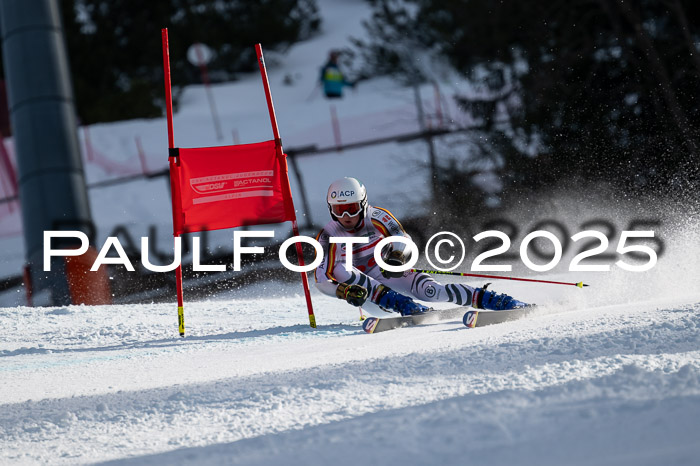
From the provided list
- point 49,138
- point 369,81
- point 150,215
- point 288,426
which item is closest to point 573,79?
point 49,138

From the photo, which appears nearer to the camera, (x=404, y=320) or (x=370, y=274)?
(x=404, y=320)

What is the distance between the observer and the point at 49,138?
35.9ft

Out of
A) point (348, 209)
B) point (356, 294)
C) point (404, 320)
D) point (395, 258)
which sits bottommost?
point (404, 320)

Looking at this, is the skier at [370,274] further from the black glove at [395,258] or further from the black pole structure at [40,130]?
the black pole structure at [40,130]

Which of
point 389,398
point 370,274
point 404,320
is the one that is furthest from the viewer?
point 370,274

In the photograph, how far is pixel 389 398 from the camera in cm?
345

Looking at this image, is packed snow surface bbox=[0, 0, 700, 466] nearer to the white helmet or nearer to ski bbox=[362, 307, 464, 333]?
ski bbox=[362, 307, 464, 333]

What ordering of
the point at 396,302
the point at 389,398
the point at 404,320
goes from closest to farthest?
1. the point at 389,398
2. the point at 404,320
3. the point at 396,302

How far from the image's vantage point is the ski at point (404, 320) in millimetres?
5898

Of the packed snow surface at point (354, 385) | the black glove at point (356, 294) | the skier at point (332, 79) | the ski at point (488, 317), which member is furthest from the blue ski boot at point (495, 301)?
the skier at point (332, 79)

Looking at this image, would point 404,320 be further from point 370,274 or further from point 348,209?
point 348,209

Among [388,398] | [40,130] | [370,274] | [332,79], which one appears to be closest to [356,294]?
[370,274]

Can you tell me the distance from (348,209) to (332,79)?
84.2ft

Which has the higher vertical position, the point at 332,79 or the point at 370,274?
the point at 332,79
